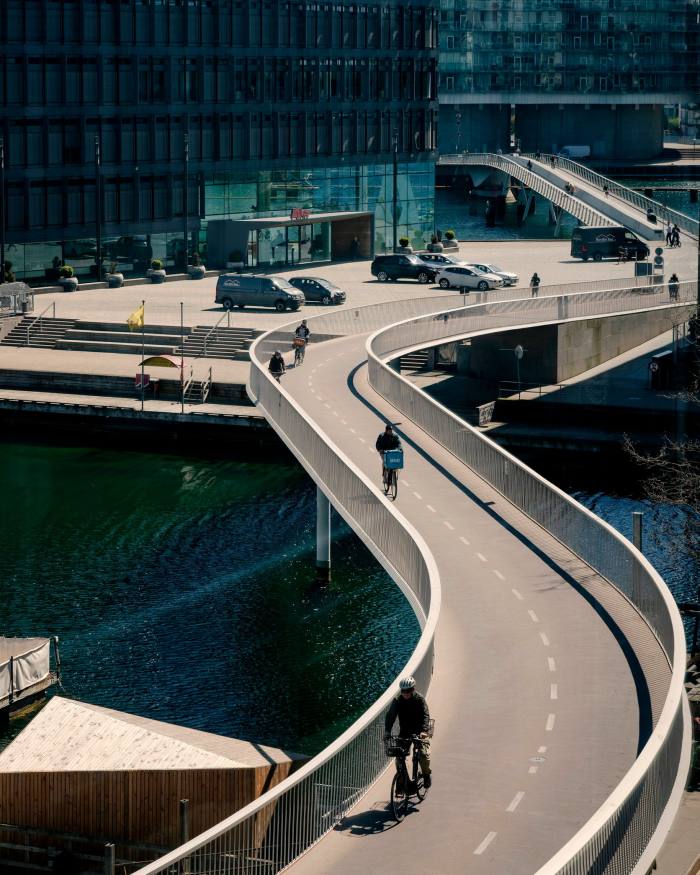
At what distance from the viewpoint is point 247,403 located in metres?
67.2

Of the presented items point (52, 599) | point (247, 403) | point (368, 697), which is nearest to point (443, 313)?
point (247, 403)

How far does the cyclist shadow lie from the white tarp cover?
16568mm

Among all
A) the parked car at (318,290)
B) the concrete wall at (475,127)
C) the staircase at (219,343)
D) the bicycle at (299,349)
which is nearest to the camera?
the bicycle at (299,349)

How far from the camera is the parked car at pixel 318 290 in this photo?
8250 centimetres

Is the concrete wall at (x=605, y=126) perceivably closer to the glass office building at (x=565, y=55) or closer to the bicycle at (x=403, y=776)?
the glass office building at (x=565, y=55)

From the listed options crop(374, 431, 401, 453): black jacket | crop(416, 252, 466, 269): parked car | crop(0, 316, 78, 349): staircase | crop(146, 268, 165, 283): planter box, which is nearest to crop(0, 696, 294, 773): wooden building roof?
crop(374, 431, 401, 453): black jacket

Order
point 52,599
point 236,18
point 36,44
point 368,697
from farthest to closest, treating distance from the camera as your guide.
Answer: point 236,18, point 36,44, point 52,599, point 368,697

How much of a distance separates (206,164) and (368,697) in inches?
2511

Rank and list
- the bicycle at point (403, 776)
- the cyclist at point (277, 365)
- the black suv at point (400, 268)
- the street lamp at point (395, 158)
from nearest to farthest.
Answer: the bicycle at point (403, 776)
the cyclist at point (277, 365)
the black suv at point (400, 268)
the street lamp at point (395, 158)

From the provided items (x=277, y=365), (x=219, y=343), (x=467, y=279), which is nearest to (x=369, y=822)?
(x=277, y=365)

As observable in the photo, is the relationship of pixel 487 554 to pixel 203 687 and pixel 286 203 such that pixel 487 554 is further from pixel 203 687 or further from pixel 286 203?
pixel 286 203

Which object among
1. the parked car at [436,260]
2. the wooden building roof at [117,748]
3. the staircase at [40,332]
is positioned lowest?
the wooden building roof at [117,748]

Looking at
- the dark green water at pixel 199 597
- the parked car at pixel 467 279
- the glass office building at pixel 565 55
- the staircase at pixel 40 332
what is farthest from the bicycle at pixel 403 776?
the glass office building at pixel 565 55

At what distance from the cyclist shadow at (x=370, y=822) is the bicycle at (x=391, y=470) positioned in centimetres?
1768
